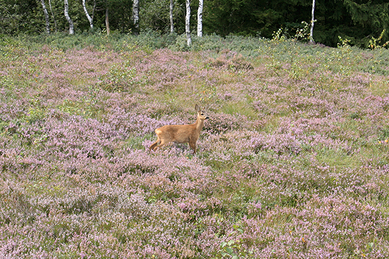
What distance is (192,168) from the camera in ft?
19.6

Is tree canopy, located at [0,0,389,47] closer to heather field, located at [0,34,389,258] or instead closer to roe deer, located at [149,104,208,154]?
heather field, located at [0,34,389,258]

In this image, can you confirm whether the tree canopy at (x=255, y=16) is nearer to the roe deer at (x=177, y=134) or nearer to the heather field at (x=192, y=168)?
the heather field at (x=192, y=168)

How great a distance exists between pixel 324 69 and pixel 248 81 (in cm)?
459

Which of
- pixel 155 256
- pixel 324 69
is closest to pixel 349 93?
pixel 324 69

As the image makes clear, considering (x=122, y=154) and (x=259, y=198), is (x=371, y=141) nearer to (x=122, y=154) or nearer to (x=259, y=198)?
(x=259, y=198)

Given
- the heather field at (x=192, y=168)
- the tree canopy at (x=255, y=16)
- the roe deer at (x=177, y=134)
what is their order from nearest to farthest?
the heather field at (x=192, y=168), the roe deer at (x=177, y=134), the tree canopy at (x=255, y=16)

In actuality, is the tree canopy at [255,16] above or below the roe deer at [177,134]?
above

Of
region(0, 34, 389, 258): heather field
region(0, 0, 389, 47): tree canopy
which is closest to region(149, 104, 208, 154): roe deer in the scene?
region(0, 34, 389, 258): heather field

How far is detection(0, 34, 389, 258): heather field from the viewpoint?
3941 mm

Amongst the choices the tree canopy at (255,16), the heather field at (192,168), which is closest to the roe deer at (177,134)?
the heather field at (192,168)

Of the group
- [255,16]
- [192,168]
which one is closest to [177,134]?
[192,168]

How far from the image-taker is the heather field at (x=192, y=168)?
394 centimetres

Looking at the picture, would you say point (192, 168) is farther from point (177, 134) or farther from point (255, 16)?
point (255, 16)

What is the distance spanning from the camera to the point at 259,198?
5176 mm
